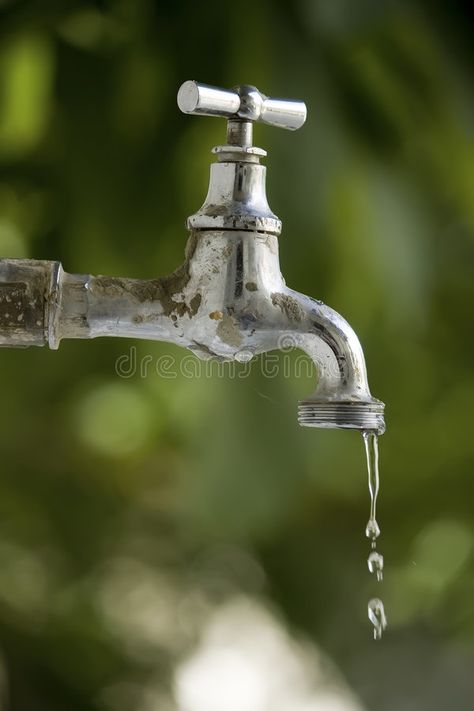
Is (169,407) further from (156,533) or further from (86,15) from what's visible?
(86,15)

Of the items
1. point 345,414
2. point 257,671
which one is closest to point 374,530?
point 345,414

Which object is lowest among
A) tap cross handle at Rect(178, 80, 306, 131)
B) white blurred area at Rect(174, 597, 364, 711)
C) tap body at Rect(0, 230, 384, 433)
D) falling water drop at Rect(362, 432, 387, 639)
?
white blurred area at Rect(174, 597, 364, 711)

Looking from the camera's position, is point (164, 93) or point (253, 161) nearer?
point (253, 161)

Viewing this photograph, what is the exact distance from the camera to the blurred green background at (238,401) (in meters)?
1.11

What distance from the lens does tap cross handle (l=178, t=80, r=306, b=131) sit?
579 mm

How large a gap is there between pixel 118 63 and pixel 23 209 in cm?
20

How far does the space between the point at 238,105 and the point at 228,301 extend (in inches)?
4.8

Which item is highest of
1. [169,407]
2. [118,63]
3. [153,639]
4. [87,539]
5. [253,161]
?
[118,63]

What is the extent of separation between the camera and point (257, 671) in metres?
1.17

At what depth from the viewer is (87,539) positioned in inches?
45.1

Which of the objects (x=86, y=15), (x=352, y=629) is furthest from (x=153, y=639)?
(x=86, y=15)
